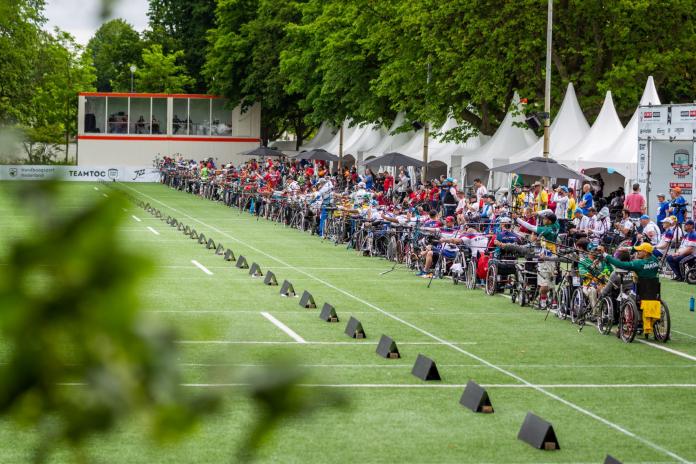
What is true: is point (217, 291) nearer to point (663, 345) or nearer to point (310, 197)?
point (663, 345)

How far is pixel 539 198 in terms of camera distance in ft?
119

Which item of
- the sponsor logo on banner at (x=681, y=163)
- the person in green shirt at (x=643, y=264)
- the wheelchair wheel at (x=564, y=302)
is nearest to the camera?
the person in green shirt at (x=643, y=264)

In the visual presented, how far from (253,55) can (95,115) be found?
12851 millimetres

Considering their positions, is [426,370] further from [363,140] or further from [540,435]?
[363,140]

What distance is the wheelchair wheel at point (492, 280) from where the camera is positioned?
26.2m

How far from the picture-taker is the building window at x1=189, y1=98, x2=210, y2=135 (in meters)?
89.2

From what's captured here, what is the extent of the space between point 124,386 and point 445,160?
52.3 m

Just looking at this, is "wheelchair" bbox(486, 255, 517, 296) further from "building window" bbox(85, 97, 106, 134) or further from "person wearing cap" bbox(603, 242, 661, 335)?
"building window" bbox(85, 97, 106, 134)

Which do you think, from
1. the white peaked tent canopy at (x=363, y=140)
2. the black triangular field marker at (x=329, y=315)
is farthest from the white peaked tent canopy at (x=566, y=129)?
the white peaked tent canopy at (x=363, y=140)

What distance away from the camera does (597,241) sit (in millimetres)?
31062

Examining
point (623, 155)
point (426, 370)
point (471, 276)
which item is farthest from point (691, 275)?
point (426, 370)

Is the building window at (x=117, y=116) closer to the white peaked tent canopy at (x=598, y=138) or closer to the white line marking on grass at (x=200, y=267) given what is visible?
the white peaked tent canopy at (x=598, y=138)

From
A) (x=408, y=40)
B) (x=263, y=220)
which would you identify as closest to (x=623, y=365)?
(x=263, y=220)

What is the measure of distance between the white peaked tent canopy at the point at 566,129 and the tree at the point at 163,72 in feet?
193
